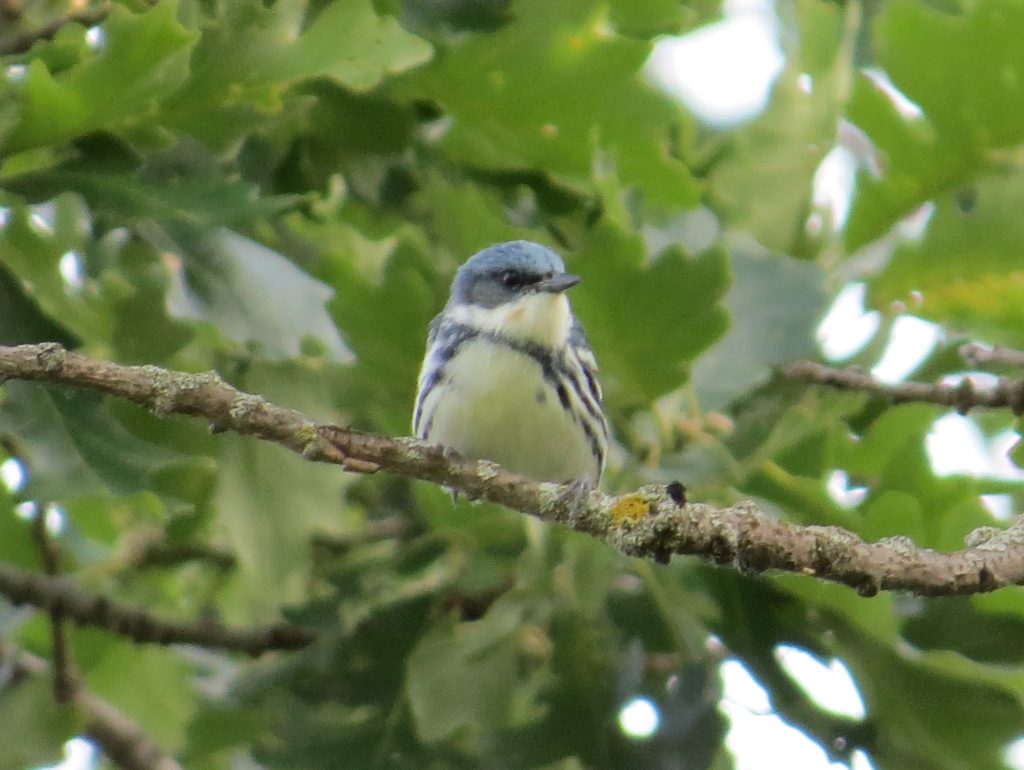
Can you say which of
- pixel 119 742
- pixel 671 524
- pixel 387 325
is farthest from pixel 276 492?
pixel 671 524

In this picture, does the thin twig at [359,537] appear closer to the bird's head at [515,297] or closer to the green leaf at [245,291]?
the bird's head at [515,297]

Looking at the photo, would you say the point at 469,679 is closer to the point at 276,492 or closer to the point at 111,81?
the point at 276,492

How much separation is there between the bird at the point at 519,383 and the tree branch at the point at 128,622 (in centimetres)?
52

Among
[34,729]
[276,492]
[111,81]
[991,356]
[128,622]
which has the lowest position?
[34,729]

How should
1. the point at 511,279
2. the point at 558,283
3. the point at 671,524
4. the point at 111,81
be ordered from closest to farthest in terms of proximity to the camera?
the point at 671,524
the point at 111,81
the point at 558,283
the point at 511,279

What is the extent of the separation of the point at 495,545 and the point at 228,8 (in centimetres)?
106

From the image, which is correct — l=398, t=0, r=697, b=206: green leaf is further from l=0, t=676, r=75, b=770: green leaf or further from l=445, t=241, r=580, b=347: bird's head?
l=0, t=676, r=75, b=770: green leaf

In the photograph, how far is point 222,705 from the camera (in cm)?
296

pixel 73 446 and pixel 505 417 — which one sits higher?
pixel 73 446

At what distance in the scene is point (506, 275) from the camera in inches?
123

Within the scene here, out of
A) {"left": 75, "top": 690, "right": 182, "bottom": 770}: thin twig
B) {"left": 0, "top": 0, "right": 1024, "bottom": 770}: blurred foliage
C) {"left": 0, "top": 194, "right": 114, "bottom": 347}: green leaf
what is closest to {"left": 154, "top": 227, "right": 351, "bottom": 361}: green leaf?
{"left": 0, "top": 0, "right": 1024, "bottom": 770}: blurred foliage

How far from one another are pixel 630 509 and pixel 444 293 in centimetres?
112

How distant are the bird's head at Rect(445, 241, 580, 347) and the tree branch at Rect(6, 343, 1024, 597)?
1.22 meters

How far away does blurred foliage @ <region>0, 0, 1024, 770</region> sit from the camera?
7.42 ft
